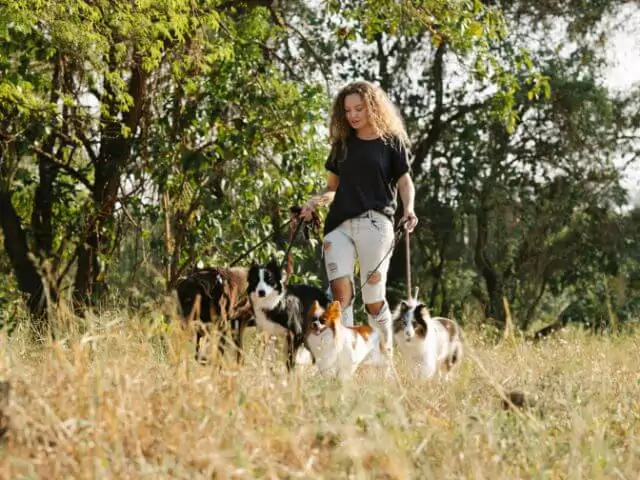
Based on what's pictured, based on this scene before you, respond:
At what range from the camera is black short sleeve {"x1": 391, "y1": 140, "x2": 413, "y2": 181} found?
687cm

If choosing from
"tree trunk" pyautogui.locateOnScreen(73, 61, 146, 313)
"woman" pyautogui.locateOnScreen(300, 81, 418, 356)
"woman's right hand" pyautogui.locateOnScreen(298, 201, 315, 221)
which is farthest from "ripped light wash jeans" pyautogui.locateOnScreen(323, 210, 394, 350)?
"tree trunk" pyautogui.locateOnScreen(73, 61, 146, 313)

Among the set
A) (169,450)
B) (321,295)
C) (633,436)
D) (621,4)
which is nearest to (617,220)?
(621,4)

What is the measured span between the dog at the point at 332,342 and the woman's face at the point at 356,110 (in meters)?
1.30

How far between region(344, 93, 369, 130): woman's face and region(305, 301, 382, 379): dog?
130 cm

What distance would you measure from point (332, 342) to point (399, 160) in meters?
1.40

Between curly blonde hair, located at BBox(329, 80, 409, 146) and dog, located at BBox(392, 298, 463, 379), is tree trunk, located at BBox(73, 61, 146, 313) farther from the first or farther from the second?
dog, located at BBox(392, 298, 463, 379)

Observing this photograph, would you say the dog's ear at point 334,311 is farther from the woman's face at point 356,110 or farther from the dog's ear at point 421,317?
the woman's face at point 356,110

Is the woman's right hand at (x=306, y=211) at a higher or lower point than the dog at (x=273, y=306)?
higher

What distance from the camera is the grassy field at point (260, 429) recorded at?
3.66m

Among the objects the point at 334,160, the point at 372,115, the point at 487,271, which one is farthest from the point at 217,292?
the point at 487,271

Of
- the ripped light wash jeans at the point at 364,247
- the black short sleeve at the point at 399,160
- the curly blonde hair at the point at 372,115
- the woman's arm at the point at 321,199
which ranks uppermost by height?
the curly blonde hair at the point at 372,115

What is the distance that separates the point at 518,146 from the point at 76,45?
10.7 metres

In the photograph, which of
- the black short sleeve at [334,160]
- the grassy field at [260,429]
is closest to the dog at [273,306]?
the black short sleeve at [334,160]

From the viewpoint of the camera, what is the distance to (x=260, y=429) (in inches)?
157
